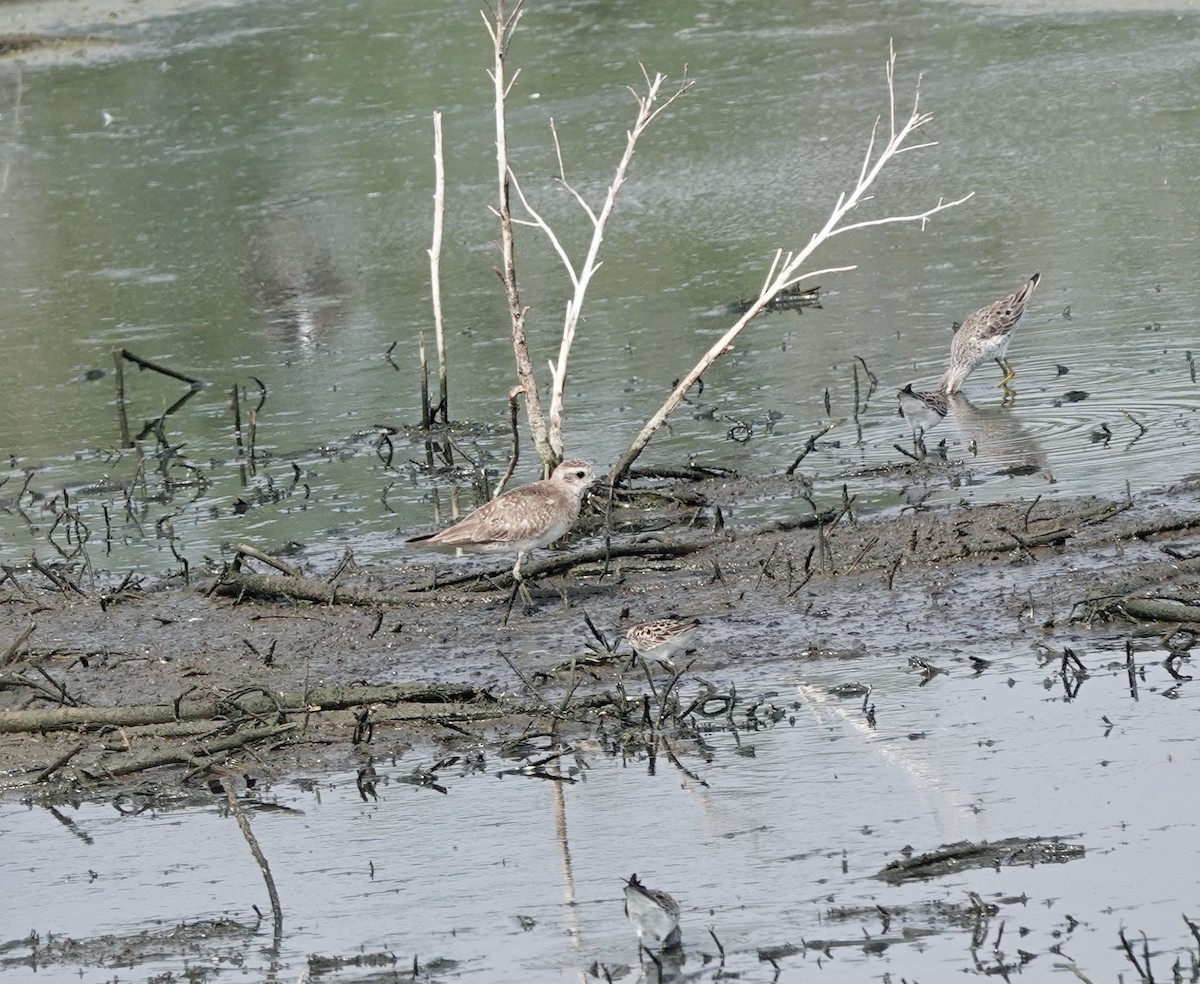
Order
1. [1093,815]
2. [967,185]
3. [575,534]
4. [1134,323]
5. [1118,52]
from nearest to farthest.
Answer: [1093,815] < [575,534] < [1134,323] < [967,185] < [1118,52]

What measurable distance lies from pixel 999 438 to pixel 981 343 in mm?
1259

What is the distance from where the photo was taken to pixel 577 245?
1905cm

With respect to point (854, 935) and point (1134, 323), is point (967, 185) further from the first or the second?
point (854, 935)

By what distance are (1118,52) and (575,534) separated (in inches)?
600

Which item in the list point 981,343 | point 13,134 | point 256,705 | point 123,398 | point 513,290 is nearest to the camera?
point 256,705

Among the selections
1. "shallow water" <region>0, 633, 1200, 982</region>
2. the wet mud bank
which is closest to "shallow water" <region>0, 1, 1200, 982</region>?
"shallow water" <region>0, 633, 1200, 982</region>

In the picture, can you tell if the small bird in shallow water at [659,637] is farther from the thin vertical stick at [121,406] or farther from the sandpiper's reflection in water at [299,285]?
the sandpiper's reflection in water at [299,285]

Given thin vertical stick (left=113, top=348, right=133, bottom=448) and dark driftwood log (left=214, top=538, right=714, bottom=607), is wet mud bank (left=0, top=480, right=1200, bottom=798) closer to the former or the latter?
dark driftwood log (left=214, top=538, right=714, bottom=607)

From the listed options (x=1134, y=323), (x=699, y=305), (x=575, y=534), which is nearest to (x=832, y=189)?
(x=699, y=305)

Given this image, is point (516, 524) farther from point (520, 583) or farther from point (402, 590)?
point (402, 590)

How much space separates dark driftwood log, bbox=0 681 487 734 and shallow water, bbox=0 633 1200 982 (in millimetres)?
398

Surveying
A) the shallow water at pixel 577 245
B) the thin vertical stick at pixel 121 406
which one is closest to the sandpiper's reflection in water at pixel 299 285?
the shallow water at pixel 577 245

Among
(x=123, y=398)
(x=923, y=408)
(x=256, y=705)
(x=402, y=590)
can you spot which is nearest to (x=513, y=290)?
(x=402, y=590)

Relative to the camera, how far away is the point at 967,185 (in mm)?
19531
